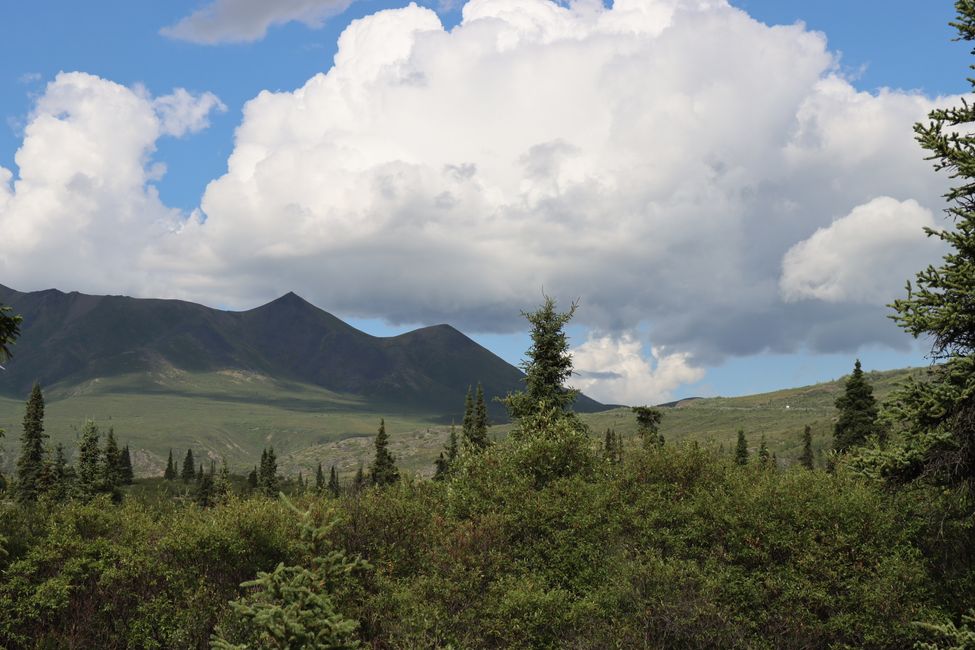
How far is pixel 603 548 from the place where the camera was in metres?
33.2

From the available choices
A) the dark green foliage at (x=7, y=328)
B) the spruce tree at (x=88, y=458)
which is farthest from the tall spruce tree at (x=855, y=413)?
the spruce tree at (x=88, y=458)

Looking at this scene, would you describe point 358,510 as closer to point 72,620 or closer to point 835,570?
point 72,620

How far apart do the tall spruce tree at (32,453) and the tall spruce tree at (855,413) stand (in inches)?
3897

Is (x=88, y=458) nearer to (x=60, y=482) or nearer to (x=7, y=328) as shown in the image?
(x=60, y=482)

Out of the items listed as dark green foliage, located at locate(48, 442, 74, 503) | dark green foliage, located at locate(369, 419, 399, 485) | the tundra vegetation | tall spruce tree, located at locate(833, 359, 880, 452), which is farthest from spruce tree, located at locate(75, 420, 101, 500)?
tall spruce tree, located at locate(833, 359, 880, 452)

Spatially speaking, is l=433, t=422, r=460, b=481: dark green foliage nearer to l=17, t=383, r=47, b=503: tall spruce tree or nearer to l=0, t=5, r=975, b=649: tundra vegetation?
l=0, t=5, r=975, b=649: tundra vegetation

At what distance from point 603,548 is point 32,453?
9861cm

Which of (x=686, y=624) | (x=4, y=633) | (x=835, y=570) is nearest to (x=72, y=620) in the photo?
(x=4, y=633)

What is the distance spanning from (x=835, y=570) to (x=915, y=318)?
12918mm

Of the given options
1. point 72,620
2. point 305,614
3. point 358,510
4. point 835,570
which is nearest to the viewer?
point 305,614

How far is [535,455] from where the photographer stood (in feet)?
135

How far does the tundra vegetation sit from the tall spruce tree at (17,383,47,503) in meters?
74.5

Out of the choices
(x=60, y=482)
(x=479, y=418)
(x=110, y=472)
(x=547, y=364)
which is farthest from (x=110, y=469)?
(x=547, y=364)

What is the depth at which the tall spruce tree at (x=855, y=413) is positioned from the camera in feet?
239
